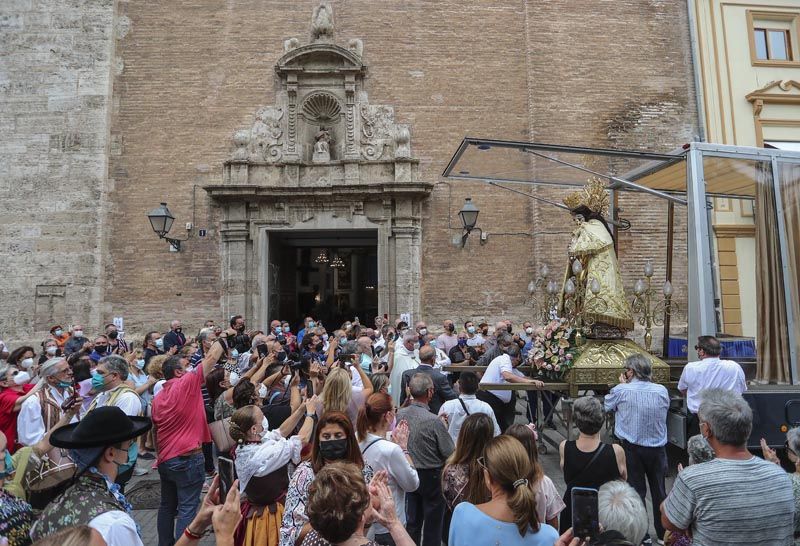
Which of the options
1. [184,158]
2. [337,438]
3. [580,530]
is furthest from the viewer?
[184,158]

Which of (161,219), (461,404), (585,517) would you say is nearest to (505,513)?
(585,517)

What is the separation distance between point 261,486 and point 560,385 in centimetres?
415

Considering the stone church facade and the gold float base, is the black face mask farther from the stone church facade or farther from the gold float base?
the stone church facade

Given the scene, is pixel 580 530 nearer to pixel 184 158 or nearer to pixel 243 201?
pixel 243 201

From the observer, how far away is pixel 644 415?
4516 millimetres

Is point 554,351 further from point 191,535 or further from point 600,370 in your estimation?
point 191,535

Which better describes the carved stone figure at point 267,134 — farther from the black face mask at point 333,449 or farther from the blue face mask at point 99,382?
Result: the black face mask at point 333,449

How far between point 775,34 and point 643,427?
50.0 ft

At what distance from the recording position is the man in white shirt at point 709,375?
507 cm

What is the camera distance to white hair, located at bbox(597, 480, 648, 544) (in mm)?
2115

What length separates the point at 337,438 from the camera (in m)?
2.87

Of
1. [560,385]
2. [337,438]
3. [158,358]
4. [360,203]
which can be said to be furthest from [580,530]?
[360,203]

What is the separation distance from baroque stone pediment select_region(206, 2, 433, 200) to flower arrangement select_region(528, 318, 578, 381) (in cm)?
706

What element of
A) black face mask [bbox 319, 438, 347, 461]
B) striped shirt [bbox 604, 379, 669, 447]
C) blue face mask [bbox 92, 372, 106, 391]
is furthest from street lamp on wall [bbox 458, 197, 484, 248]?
black face mask [bbox 319, 438, 347, 461]
